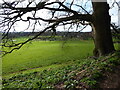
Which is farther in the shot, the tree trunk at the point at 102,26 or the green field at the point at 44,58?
the green field at the point at 44,58

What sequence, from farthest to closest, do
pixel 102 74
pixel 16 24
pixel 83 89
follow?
pixel 16 24, pixel 102 74, pixel 83 89

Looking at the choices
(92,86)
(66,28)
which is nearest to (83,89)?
(92,86)

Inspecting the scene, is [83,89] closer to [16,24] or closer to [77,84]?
[77,84]

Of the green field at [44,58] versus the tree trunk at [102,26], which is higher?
the tree trunk at [102,26]

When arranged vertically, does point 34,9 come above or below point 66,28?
above

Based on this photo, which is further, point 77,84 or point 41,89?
point 41,89

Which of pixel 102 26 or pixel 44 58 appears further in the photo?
pixel 44 58

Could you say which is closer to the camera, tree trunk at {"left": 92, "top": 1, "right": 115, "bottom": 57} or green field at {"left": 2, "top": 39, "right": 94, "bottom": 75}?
tree trunk at {"left": 92, "top": 1, "right": 115, "bottom": 57}

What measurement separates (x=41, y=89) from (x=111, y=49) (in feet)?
14.9

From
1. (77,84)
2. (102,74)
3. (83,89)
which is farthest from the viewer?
(102,74)

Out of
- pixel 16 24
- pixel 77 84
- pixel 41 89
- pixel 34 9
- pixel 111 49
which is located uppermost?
pixel 34 9

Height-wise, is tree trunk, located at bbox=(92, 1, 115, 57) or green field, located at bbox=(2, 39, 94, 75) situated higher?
tree trunk, located at bbox=(92, 1, 115, 57)

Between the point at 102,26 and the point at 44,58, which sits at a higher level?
the point at 102,26

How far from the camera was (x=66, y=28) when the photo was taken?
395 inches
